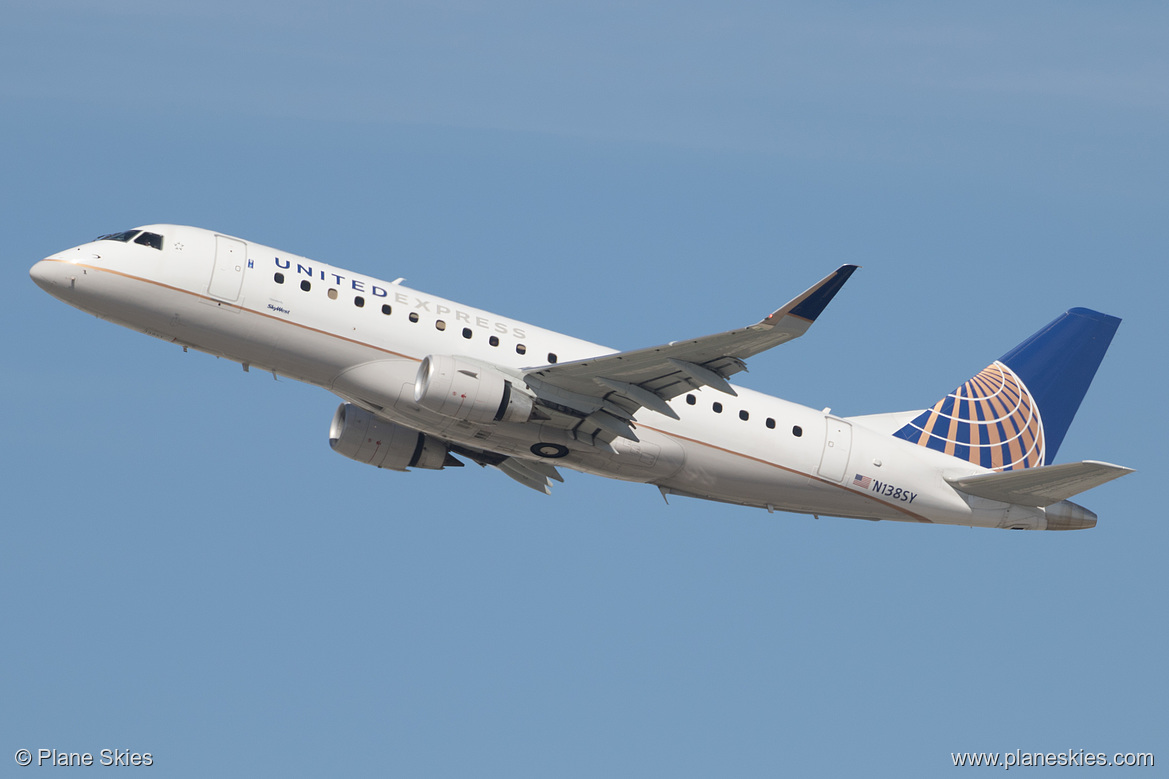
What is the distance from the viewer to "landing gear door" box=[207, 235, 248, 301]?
35875 millimetres

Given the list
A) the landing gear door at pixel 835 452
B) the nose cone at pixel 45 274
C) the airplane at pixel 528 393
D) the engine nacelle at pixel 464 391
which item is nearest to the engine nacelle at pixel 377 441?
the airplane at pixel 528 393

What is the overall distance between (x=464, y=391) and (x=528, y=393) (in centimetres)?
190

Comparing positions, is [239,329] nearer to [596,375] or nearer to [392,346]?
[392,346]

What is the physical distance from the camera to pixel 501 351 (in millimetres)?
37469

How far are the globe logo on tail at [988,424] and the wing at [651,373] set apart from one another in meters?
10.1

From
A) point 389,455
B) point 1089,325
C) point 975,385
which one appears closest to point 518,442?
point 389,455

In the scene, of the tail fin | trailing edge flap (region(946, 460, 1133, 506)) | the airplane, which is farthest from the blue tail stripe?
the airplane

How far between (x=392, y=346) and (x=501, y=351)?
9.82 ft

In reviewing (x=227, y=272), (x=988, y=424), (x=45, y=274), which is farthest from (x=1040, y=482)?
(x=45, y=274)

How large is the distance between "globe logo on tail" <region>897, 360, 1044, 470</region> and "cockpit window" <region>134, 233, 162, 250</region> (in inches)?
871

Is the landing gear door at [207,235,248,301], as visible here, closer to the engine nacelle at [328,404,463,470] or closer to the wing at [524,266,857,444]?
the engine nacelle at [328,404,463,470]

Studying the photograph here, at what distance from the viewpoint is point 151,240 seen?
3622cm

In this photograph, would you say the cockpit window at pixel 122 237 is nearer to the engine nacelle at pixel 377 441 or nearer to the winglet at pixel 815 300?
the engine nacelle at pixel 377 441

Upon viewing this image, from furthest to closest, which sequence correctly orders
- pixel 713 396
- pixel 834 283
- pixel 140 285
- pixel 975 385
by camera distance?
pixel 975 385 < pixel 713 396 < pixel 140 285 < pixel 834 283
